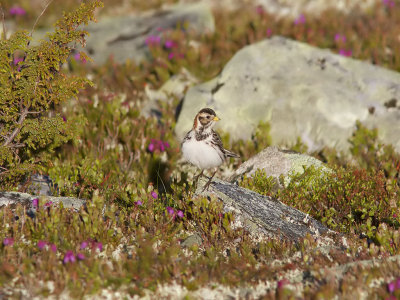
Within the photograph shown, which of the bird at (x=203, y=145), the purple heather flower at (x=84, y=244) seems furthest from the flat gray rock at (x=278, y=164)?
the purple heather flower at (x=84, y=244)

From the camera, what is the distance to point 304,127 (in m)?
9.36

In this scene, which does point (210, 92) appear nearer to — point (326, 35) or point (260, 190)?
point (260, 190)

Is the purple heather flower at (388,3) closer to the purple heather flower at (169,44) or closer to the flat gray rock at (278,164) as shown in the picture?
the purple heather flower at (169,44)

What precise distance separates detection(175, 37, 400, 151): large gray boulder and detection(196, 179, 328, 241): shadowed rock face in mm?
3080

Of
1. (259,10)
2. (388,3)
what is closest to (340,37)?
(259,10)

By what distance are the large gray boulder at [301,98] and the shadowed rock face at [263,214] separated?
3.08 metres

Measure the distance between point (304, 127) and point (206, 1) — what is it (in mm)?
9303

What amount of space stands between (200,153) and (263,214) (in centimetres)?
127

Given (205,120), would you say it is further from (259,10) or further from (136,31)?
(259,10)

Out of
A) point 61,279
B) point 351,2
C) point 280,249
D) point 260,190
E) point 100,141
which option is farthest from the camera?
point 351,2

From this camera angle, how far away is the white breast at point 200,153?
6543 millimetres

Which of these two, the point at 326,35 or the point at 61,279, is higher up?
the point at 326,35

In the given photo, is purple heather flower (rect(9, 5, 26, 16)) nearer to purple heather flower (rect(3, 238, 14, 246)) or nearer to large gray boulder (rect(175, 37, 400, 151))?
large gray boulder (rect(175, 37, 400, 151))

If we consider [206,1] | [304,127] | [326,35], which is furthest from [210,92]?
[206,1]
